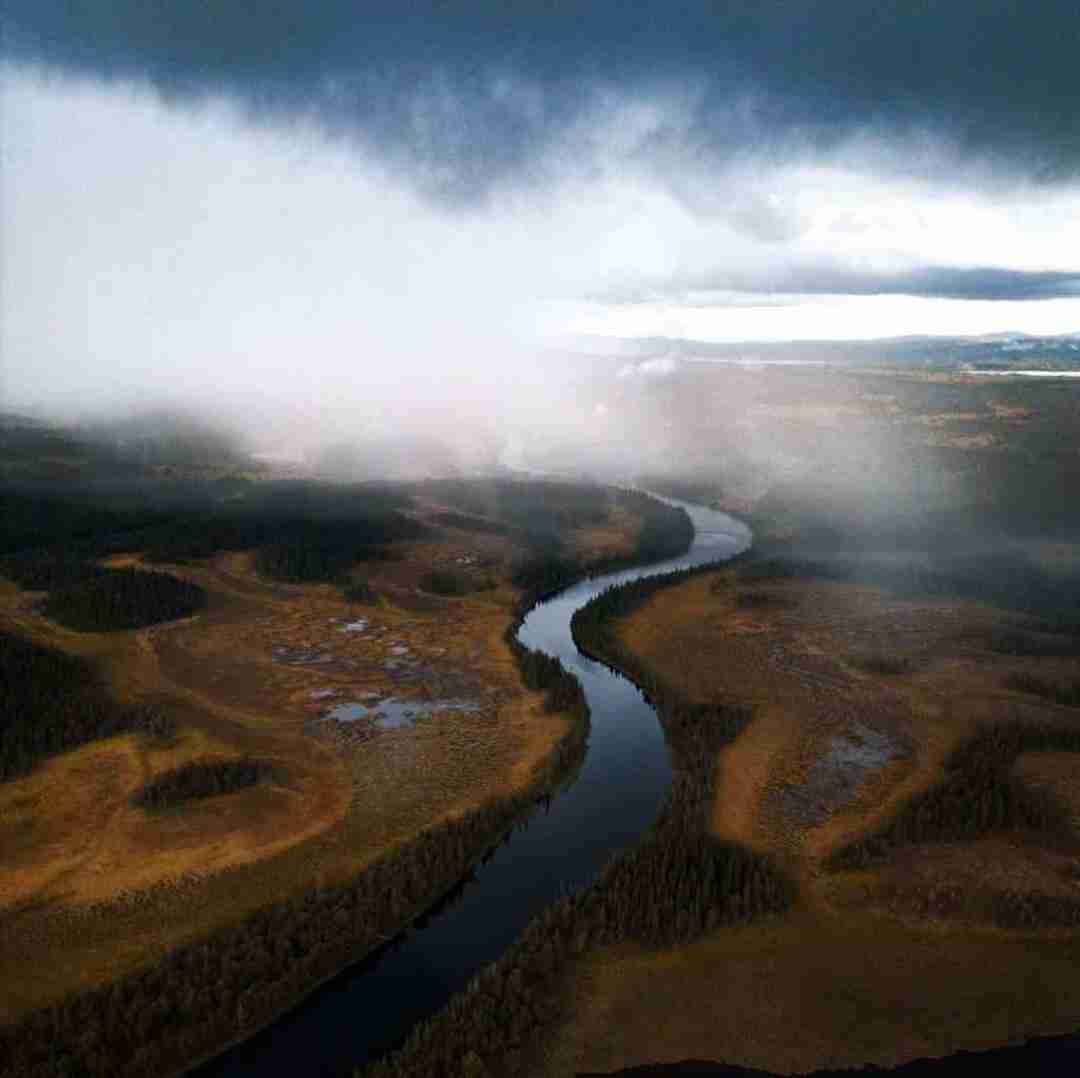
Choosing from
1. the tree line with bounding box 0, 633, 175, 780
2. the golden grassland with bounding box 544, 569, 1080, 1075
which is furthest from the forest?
the tree line with bounding box 0, 633, 175, 780

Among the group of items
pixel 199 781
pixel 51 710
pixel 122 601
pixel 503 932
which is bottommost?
pixel 503 932

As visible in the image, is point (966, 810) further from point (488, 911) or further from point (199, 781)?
point (199, 781)

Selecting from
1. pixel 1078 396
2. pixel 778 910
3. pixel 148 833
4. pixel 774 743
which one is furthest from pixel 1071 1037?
pixel 1078 396

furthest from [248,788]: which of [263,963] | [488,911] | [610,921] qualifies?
[610,921]

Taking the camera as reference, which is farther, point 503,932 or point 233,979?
point 503,932

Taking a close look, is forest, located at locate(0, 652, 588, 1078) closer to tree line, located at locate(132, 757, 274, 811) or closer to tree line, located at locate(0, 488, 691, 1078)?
tree line, located at locate(0, 488, 691, 1078)

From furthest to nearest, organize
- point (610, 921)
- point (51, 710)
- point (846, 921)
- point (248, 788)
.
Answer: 1. point (51, 710)
2. point (248, 788)
3. point (846, 921)
4. point (610, 921)

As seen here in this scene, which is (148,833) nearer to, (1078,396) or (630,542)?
(630,542)
